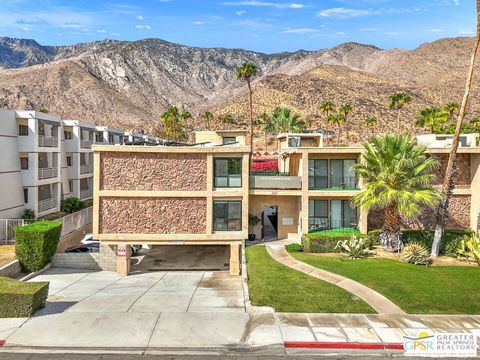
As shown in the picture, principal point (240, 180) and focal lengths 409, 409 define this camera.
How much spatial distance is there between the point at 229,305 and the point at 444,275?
39.1ft

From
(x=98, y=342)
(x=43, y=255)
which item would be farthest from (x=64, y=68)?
(x=98, y=342)

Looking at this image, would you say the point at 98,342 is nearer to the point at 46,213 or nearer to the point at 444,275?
the point at 444,275

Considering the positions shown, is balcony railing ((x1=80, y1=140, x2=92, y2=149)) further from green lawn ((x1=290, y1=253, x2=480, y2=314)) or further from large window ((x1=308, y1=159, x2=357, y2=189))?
green lawn ((x1=290, y1=253, x2=480, y2=314))

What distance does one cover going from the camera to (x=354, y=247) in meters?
25.8

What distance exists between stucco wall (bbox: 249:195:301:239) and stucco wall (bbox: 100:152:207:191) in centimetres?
564

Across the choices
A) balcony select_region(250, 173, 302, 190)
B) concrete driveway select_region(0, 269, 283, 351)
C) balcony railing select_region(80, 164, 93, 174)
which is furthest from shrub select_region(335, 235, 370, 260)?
balcony railing select_region(80, 164, 93, 174)

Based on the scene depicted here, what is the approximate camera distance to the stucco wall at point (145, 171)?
26.2 metres

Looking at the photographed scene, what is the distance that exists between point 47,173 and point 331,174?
2510cm

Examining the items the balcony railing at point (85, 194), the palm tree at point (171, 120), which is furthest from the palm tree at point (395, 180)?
the palm tree at point (171, 120)

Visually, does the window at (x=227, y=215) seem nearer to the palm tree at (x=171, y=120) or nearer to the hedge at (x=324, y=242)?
the hedge at (x=324, y=242)

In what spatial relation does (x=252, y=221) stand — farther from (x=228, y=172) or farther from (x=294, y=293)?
(x=294, y=293)

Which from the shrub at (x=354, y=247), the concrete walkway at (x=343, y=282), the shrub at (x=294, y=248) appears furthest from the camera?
the shrub at (x=294, y=248)

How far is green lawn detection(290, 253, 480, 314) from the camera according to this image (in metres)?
18.0

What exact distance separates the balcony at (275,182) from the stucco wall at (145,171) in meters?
4.23
